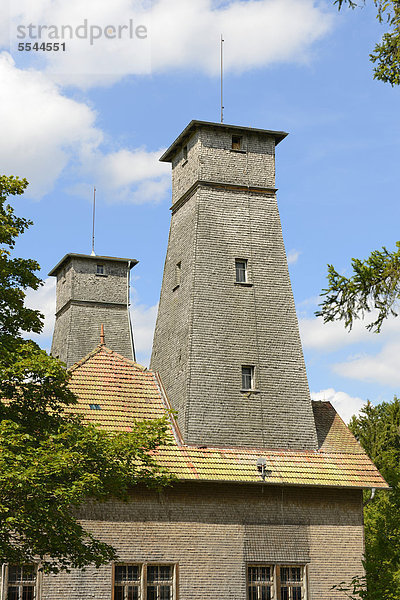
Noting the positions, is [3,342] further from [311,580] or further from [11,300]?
[311,580]

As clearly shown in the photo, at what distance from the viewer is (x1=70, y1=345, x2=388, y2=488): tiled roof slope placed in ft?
79.2

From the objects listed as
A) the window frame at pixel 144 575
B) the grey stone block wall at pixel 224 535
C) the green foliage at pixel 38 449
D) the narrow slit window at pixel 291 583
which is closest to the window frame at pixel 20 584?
the grey stone block wall at pixel 224 535

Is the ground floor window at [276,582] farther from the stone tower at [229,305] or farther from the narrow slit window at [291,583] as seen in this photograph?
the stone tower at [229,305]

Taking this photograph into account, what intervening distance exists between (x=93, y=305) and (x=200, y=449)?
17.0 meters

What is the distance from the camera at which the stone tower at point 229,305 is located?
2584 cm

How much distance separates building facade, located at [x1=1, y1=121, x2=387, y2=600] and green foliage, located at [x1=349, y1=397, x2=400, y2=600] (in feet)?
6.45

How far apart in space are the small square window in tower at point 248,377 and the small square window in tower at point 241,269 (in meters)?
3.04

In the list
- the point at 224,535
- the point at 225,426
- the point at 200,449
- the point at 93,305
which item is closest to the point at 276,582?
the point at 224,535

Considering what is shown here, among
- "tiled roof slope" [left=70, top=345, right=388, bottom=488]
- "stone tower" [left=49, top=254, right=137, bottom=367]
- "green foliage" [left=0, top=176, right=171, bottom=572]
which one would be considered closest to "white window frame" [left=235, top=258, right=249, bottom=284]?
"tiled roof slope" [left=70, top=345, right=388, bottom=488]

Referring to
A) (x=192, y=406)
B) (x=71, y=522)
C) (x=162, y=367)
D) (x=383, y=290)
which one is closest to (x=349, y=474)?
(x=192, y=406)

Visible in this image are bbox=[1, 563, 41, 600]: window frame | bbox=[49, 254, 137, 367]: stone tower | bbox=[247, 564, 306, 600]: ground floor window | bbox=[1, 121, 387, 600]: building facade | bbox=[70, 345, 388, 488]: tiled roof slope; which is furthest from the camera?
bbox=[49, 254, 137, 367]: stone tower

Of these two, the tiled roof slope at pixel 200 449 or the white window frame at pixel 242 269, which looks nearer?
the tiled roof slope at pixel 200 449

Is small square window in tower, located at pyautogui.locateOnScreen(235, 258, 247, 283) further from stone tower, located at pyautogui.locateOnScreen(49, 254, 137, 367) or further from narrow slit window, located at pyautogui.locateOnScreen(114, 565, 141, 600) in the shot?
stone tower, located at pyautogui.locateOnScreen(49, 254, 137, 367)

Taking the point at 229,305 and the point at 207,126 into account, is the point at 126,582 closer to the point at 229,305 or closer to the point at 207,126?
the point at 229,305
